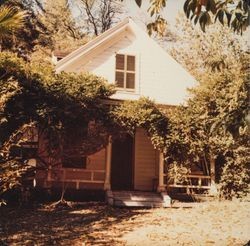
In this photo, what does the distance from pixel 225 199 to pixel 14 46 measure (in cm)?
1969

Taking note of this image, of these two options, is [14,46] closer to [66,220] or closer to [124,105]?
[124,105]

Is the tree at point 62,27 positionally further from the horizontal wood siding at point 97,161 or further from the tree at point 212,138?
the tree at point 212,138

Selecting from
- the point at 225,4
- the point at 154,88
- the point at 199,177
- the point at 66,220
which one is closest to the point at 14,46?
the point at 154,88

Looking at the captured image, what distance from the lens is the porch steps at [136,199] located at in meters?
14.9

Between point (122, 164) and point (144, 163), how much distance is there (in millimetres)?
1056

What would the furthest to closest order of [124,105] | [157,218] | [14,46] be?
1. [14,46]
2. [124,105]
3. [157,218]

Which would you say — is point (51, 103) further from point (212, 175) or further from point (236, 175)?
point (236, 175)

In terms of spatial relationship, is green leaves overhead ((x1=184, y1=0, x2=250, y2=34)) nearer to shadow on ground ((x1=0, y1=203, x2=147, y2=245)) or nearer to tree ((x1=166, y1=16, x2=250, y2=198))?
shadow on ground ((x1=0, y1=203, x2=147, y2=245))

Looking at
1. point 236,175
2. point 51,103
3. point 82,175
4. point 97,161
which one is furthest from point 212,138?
point 51,103

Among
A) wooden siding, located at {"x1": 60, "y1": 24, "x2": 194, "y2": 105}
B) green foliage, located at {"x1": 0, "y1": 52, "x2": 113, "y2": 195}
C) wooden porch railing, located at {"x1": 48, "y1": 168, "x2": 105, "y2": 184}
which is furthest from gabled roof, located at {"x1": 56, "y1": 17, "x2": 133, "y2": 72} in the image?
wooden porch railing, located at {"x1": 48, "y1": 168, "x2": 105, "y2": 184}

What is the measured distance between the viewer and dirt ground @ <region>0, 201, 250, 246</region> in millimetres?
9617

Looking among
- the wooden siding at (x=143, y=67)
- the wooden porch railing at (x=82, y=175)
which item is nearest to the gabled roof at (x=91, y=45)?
the wooden siding at (x=143, y=67)

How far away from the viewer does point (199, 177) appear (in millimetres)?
17016

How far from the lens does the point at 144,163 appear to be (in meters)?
18.5
